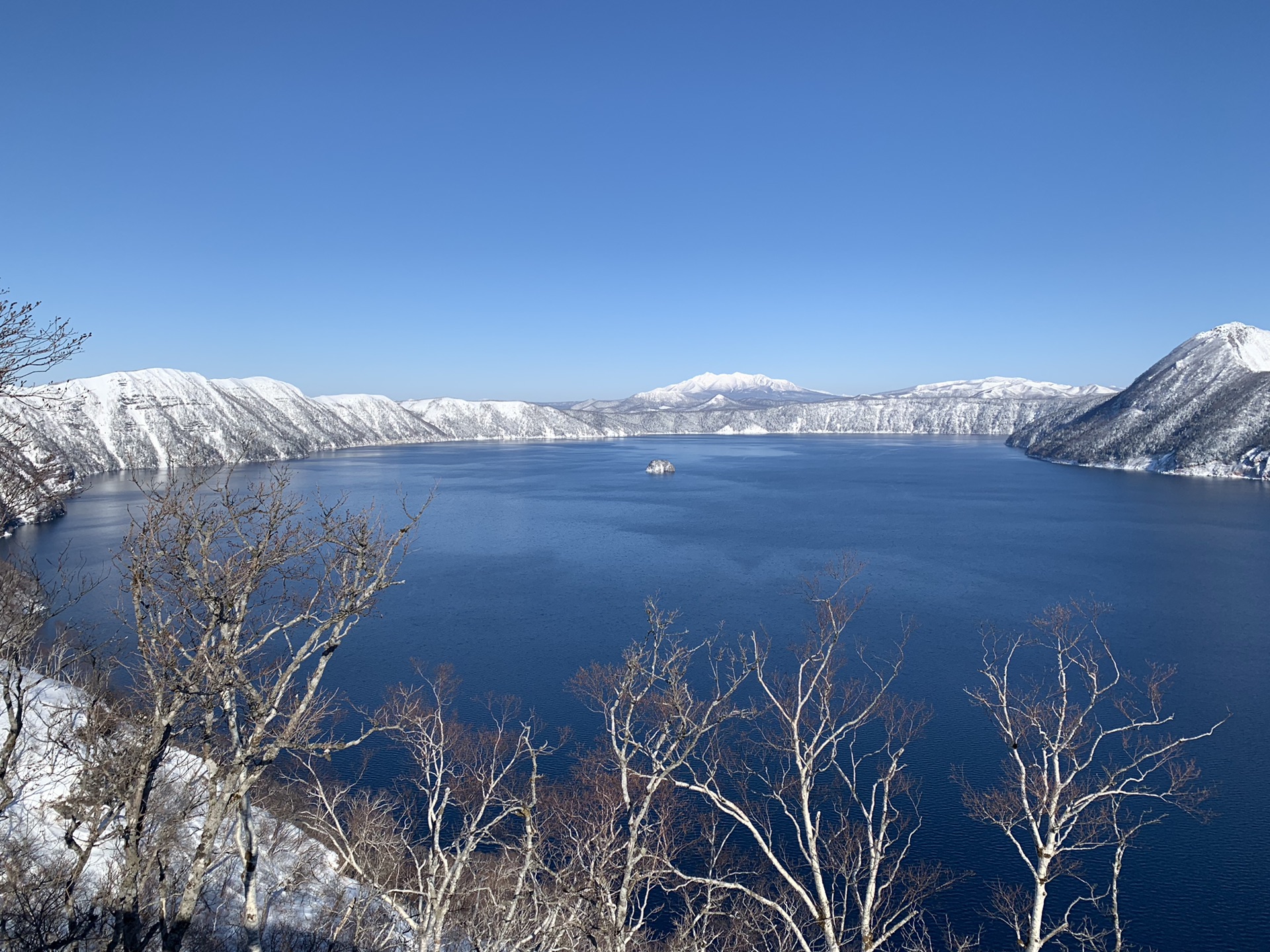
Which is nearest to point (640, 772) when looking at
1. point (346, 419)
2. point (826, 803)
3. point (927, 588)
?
point (826, 803)

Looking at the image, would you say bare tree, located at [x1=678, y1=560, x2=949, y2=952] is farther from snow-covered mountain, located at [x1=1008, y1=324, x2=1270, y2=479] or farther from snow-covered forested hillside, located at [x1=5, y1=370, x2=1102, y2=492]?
snow-covered mountain, located at [x1=1008, y1=324, x2=1270, y2=479]

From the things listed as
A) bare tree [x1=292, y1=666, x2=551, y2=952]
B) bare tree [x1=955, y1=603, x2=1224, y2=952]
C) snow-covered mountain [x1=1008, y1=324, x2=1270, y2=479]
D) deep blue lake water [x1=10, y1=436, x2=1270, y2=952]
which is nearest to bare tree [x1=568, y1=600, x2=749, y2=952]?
bare tree [x1=292, y1=666, x2=551, y2=952]

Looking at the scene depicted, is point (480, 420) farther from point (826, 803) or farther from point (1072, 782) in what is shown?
point (1072, 782)

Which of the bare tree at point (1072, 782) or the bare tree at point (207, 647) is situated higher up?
the bare tree at point (207, 647)

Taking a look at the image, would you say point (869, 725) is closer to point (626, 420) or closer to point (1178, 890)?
point (1178, 890)

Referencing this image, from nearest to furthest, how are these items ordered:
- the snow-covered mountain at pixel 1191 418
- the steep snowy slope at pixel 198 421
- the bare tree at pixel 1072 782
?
the bare tree at pixel 1072 782
the snow-covered mountain at pixel 1191 418
the steep snowy slope at pixel 198 421

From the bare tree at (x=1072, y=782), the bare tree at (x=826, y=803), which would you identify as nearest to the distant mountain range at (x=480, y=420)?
the bare tree at (x=826, y=803)

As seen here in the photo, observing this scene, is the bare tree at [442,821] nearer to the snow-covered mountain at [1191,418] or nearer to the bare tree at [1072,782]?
the bare tree at [1072,782]

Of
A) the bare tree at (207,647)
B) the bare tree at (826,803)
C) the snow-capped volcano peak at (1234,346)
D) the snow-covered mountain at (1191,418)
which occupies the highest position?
the snow-capped volcano peak at (1234,346)
